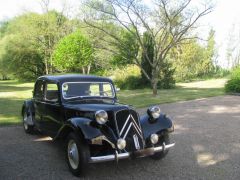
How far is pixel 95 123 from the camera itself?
17.0 ft

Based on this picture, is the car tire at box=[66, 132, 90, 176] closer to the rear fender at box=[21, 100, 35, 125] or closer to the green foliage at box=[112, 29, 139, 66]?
the rear fender at box=[21, 100, 35, 125]

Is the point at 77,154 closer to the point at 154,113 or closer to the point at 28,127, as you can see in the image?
the point at 154,113

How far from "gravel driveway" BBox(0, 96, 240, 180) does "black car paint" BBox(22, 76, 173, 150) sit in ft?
1.61

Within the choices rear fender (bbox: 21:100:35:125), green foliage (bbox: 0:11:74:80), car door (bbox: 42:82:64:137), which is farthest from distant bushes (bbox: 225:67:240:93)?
green foliage (bbox: 0:11:74:80)

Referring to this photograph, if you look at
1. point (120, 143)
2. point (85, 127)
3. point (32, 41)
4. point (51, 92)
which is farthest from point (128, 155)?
point (32, 41)

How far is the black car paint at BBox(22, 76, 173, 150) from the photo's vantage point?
5.11 metres

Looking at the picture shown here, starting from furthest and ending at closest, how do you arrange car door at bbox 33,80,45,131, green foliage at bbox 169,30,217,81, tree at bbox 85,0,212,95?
green foliage at bbox 169,30,217,81 → tree at bbox 85,0,212,95 → car door at bbox 33,80,45,131

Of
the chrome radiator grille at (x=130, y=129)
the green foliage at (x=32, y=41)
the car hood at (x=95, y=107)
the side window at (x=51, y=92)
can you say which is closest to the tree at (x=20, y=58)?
the green foliage at (x=32, y=41)

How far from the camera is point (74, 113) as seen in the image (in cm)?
580

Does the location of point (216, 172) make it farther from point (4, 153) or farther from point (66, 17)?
point (66, 17)

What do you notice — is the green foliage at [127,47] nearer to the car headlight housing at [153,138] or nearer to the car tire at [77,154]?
the car headlight housing at [153,138]

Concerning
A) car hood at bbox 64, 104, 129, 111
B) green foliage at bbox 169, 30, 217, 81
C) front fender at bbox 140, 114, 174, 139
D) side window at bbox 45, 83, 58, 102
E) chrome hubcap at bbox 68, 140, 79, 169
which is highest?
green foliage at bbox 169, 30, 217, 81

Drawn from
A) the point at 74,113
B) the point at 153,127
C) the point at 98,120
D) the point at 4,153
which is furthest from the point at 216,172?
the point at 4,153

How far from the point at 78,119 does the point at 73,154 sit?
1.94ft
